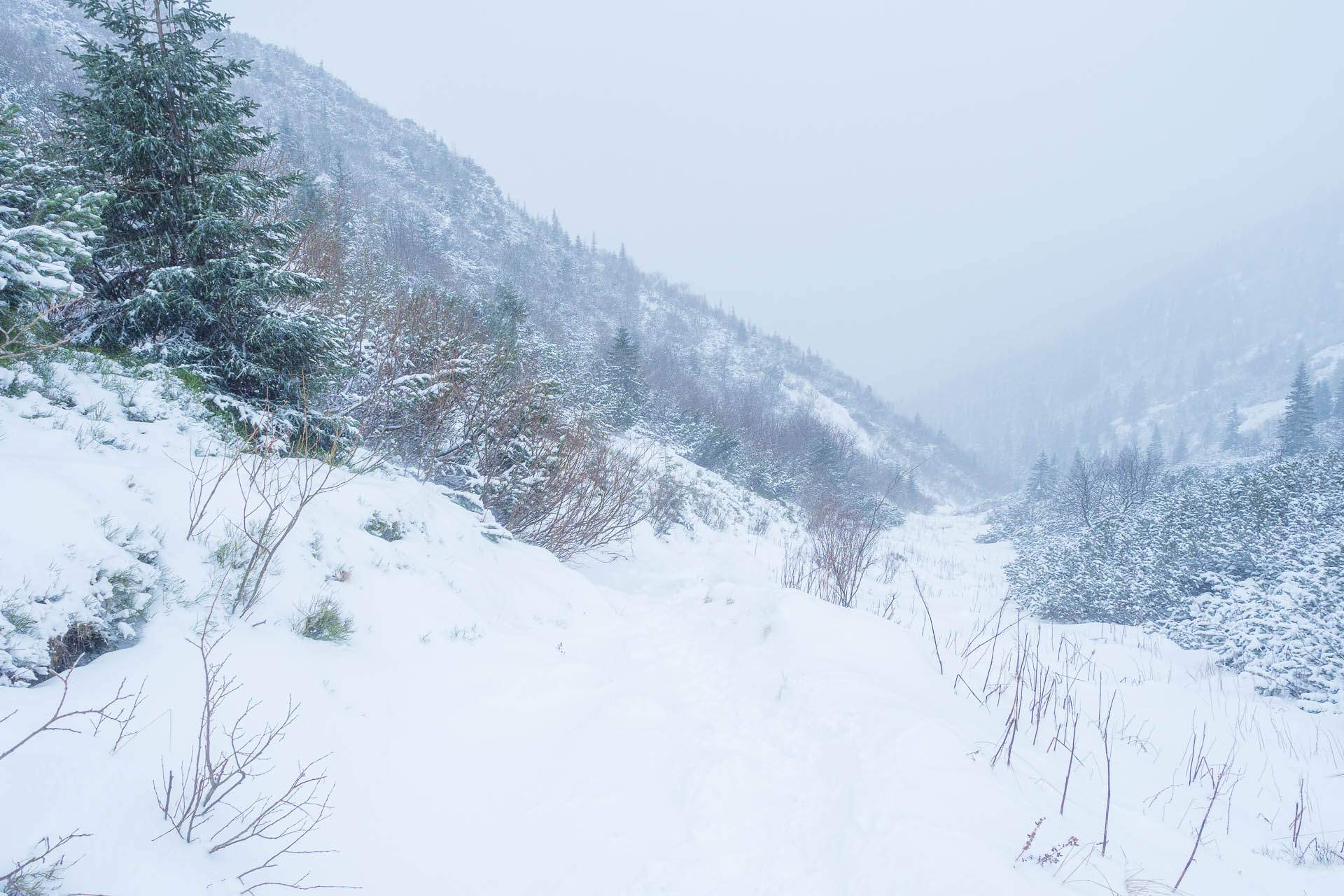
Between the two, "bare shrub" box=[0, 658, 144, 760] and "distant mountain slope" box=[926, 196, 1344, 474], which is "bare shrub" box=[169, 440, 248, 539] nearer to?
"bare shrub" box=[0, 658, 144, 760]

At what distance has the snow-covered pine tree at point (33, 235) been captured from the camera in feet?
10.2

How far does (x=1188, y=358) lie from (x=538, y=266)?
12013 centimetres

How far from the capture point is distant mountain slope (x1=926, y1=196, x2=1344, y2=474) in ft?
257

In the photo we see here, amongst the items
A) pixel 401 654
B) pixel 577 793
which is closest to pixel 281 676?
pixel 401 654

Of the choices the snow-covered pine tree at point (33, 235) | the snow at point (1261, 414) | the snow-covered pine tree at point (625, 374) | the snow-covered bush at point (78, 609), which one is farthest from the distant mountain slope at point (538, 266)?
the snow-covered bush at point (78, 609)

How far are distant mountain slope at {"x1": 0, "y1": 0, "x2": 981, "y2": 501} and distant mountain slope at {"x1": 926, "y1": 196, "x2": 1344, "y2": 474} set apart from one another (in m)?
33.2

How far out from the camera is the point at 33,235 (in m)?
3.33

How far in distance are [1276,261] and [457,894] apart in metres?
173

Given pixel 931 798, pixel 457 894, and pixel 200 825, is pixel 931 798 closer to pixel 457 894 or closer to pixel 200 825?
pixel 457 894

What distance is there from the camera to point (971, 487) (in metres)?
73.2

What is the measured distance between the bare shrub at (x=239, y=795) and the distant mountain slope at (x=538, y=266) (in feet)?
112

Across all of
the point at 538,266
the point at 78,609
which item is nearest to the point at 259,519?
the point at 78,609

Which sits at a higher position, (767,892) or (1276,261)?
(1276,261)

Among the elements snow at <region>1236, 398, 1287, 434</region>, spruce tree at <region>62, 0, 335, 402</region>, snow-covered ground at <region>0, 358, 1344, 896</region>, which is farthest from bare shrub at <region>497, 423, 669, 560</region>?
snow at <region>1236, 398, 1287, 434</region>
